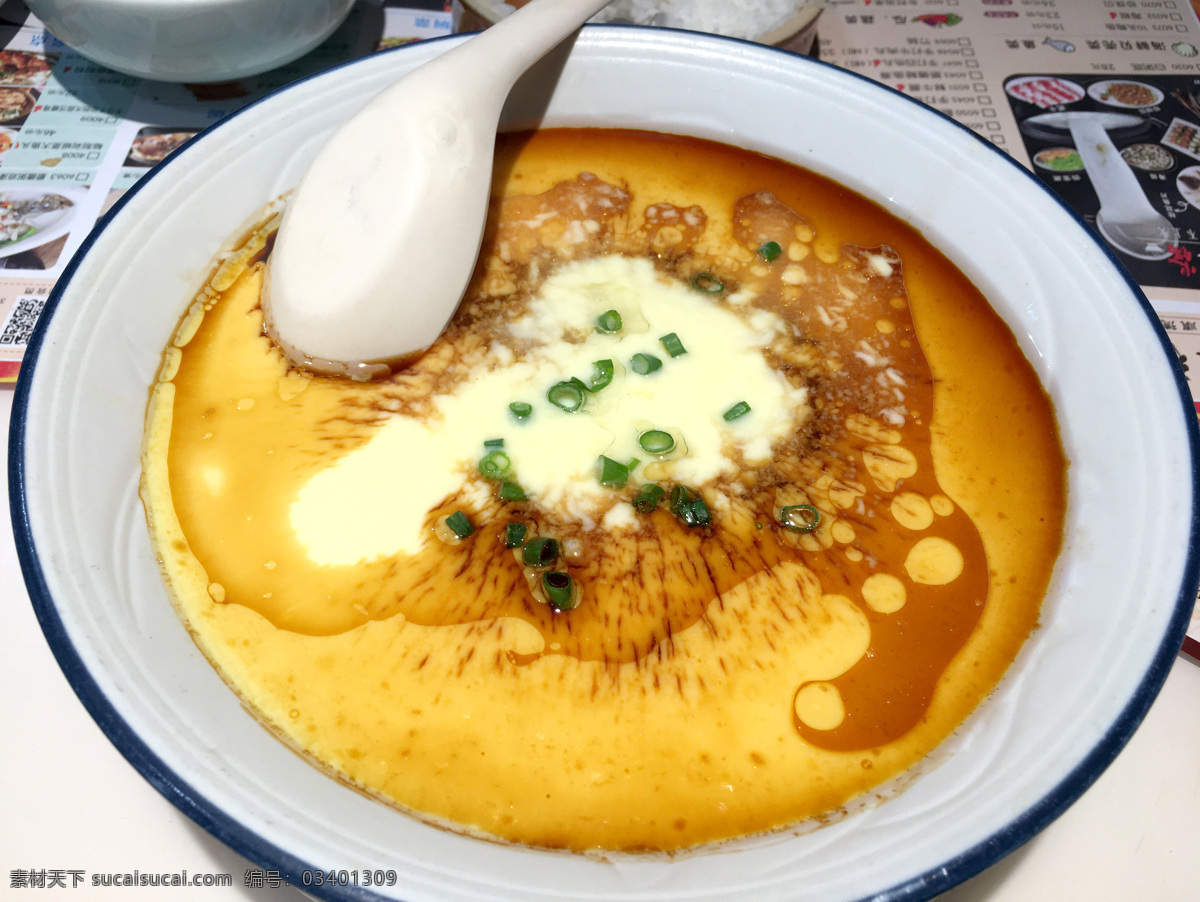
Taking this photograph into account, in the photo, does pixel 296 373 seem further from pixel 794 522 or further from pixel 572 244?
pixel 794 522

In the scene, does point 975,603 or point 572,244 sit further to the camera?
point 572,244

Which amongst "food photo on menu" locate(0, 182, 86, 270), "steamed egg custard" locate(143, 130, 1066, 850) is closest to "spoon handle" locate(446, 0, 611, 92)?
"steamed egg custard" locate(143, 130, 1066, 850)

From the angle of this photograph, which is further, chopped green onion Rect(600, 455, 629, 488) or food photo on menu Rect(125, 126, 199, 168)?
food photo on menu Rect(125, 126, 199, 168)

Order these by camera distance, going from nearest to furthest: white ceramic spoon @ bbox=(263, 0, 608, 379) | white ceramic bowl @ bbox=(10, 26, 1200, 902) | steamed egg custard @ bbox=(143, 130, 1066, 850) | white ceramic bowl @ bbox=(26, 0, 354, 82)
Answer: white ceramic bowl @ bbox=(10, 26, 1200, 902) → steamed egg custard @ bbox=(143, 130, 1066, 850) → white ceramic spoon @ bbox=(263, 0, 608, 379) → white ceramic bowl @ bbox=(26, 0, 354, 82)

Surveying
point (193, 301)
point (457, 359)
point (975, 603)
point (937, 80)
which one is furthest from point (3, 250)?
point (937, 80)

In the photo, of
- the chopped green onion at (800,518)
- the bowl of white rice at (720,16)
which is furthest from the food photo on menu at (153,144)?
the chopped green onion at (800,518)

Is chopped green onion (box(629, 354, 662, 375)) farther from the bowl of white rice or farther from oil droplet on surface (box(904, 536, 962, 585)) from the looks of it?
the bowl of white rice

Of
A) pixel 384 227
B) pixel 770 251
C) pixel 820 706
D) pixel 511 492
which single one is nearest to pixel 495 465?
pixel 511 492
